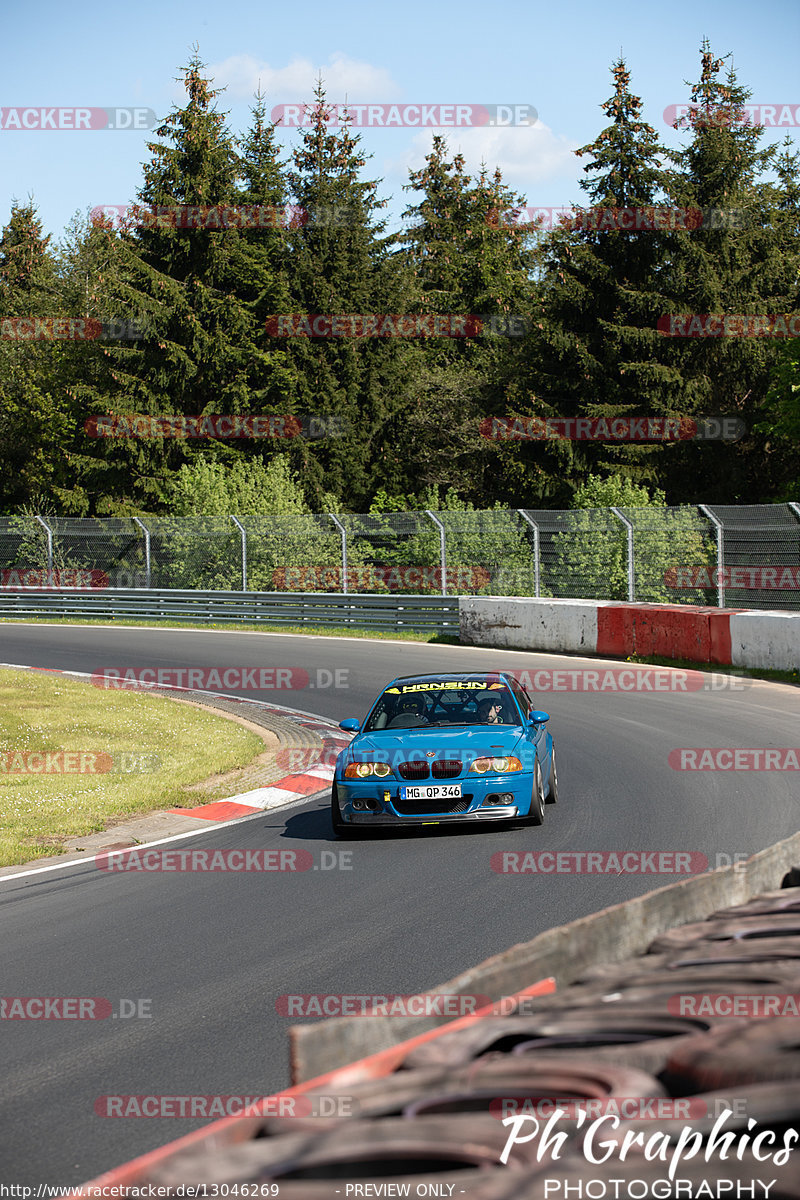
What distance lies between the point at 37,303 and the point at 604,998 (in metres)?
A: 69.2

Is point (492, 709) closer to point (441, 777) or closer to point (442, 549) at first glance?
point (441, 777)

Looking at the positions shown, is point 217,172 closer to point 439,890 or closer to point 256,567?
point 256,567

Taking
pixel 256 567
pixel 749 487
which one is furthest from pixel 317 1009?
A: pixel 749 487

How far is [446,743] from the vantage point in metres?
10.0

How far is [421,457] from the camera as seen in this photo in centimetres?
5094

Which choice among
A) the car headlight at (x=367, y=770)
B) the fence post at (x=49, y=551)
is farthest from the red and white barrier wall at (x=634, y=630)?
the fence post at (x=49, y=551)

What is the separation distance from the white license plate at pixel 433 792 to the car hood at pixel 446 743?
10.0 inches

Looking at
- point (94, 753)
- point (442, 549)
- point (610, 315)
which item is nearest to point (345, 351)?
point (610, 315)

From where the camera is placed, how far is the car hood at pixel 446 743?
391 inches

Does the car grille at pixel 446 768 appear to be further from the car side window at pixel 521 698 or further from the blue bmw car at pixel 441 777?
the car side window at pixel 521 698

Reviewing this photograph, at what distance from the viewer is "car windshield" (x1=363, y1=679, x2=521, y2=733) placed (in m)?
10.7

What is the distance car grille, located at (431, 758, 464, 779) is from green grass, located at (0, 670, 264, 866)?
119 inches

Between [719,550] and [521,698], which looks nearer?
[521,698]

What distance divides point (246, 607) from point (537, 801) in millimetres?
23372
